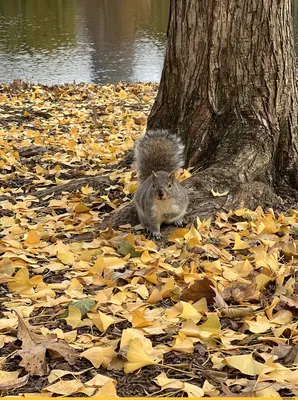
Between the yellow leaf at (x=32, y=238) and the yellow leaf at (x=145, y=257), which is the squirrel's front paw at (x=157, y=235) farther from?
the yellow leaf at (x=32, y=238)

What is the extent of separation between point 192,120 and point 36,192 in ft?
4.77

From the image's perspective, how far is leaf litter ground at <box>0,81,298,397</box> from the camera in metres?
2.22

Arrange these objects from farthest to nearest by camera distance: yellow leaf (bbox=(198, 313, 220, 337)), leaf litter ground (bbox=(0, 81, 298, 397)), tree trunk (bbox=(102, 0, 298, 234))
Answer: tree trunk (bbox=(102, 0, 298, 234))
yellow leaf (bbox=(198, 313, 220, 337))
leaf litter ground (bbox=(0, 81, 298, 397))

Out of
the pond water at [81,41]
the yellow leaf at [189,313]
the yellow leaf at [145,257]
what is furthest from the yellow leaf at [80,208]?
the pond water at [81,41]

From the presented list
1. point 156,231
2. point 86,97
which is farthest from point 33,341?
point 86,97

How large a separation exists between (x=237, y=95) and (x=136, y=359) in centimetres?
262

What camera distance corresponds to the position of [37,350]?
2367mm

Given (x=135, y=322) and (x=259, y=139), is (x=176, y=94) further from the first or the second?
(x=135, y=322)

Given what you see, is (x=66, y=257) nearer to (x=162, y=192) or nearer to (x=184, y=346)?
(x=162, y=192)

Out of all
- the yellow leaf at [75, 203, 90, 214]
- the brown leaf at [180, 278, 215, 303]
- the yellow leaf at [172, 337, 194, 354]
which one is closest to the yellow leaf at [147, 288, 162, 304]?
the brown leaf at [180, 278, 215, 303]

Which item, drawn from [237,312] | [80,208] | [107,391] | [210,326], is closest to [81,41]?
[80,208]

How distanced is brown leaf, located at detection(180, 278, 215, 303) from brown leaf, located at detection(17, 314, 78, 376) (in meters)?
0.66

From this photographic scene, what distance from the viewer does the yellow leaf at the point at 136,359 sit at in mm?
2256

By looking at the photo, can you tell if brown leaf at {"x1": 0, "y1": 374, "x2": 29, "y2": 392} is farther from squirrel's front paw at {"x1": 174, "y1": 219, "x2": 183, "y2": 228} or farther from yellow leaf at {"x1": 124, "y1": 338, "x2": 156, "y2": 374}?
squirrel's front paw at {"x1": 174, "y1": 219, "x2": 183, "y2": 228}
